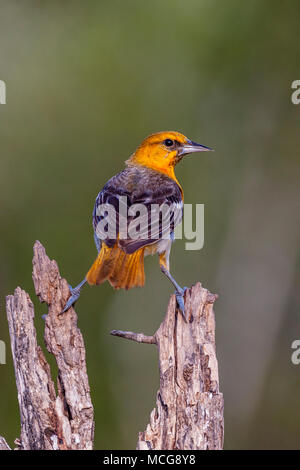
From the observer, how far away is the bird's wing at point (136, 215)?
4.69 m

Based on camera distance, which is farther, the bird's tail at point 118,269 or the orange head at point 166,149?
the orange head at point 166,149

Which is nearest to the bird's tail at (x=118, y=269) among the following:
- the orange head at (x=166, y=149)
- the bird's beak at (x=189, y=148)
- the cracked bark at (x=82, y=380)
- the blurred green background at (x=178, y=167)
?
the cracked bark at (x=82, y=380)

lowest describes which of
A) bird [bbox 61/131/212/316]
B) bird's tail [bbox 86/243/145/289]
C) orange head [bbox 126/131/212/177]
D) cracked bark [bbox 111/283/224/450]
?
cracked bark [bbox 111/283/224/450]

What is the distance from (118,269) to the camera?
14.8 ft

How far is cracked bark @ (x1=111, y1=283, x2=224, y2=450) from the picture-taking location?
387 centimetres

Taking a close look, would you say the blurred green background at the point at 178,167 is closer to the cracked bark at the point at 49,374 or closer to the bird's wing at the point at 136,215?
the bird's wing at the point at 136,215

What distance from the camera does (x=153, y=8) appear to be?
10078mm

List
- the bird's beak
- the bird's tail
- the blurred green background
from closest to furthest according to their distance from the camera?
the bird's tail < the bird's beak < the blurred green background

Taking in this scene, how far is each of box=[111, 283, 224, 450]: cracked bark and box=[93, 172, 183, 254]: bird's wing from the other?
2.17 feet

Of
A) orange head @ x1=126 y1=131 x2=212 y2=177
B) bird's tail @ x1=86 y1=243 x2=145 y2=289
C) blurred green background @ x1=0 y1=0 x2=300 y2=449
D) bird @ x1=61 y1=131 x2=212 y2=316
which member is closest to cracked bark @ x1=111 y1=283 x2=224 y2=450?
bird @ x1=61 y1=131 x2=212 y2=316

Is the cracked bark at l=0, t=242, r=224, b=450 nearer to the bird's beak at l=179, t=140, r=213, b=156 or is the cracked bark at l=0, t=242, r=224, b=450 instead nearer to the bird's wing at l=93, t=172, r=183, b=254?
the bird's wing at l=93, t=172, r=183, b=254

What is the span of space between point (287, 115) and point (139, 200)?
4944mm

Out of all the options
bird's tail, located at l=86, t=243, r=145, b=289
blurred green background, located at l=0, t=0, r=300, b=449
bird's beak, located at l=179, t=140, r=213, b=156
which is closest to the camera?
bird's tail, located at l=86, t=243, r=145, b=289
